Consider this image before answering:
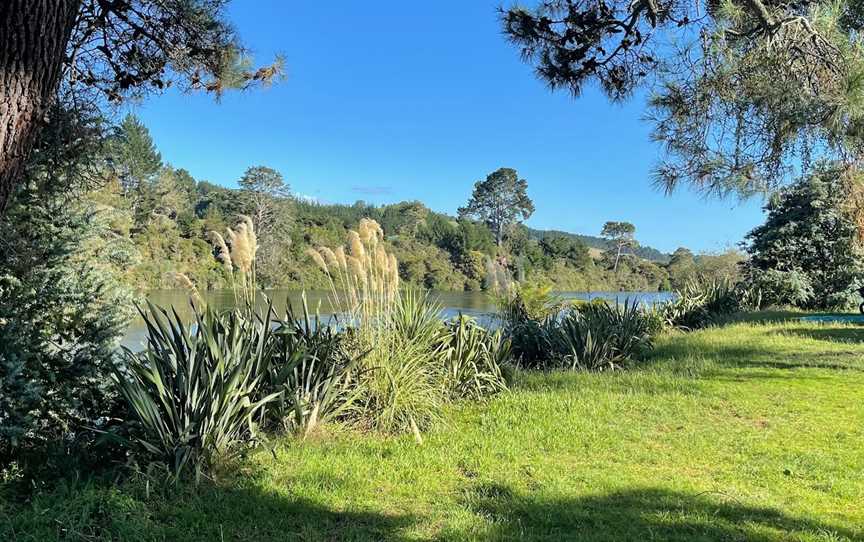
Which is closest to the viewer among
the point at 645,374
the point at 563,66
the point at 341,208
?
the point at 563,66

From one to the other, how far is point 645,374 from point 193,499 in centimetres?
459

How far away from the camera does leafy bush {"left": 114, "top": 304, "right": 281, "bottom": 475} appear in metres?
2.80

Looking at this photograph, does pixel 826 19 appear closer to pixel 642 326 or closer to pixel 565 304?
pixel 642 326

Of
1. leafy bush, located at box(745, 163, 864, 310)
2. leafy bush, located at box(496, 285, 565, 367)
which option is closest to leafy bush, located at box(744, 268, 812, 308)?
leafy bush, located at box(745, 163, 864, 310)

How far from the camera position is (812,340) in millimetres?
7609

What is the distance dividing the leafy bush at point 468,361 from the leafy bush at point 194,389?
69.2 inches

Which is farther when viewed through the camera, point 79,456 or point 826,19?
point 826,19

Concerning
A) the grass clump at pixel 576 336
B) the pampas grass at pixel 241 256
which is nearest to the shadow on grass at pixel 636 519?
the pampas grass at pixel 241 256

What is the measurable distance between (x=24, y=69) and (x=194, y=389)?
1.66 meters

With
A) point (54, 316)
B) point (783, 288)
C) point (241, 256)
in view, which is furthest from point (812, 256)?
point (54, 316)

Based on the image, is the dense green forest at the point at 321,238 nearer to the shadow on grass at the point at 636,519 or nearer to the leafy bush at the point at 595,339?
the leafy bush at the point at 595,339

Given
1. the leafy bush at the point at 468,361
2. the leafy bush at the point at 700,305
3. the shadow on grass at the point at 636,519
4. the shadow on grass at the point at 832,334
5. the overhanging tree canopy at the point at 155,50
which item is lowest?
the shadow on grass at the point at 636,519

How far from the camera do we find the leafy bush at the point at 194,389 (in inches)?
110

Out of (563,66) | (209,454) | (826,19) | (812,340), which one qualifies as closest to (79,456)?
(209,454)
